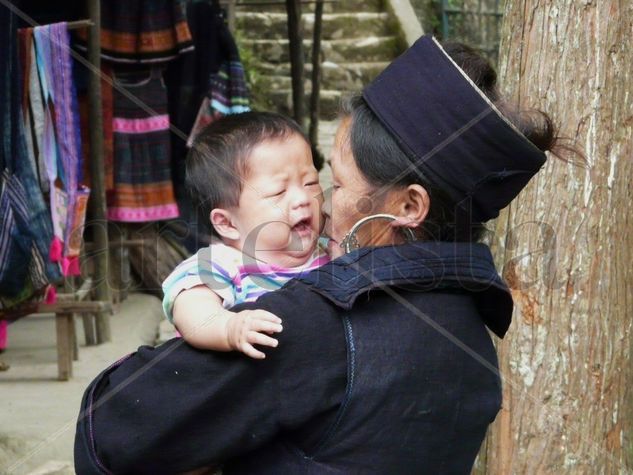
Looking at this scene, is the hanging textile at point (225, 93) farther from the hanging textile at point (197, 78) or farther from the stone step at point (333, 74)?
the stone step at point (333, 74)

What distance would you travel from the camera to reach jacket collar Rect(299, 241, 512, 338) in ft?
4.99

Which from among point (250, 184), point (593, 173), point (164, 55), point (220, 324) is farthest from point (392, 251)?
point (164, 55)

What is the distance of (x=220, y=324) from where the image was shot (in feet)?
5.03

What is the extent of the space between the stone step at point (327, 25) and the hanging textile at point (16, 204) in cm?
659

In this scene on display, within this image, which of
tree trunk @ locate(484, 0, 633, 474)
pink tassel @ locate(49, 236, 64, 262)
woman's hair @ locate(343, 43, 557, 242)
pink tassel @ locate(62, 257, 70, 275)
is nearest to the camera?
woman's hair @ locate(343, 43, 557, 242)

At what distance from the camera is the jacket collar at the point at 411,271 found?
1521 millimetres

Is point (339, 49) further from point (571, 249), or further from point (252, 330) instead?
point (252, 330)

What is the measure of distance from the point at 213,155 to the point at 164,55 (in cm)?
424

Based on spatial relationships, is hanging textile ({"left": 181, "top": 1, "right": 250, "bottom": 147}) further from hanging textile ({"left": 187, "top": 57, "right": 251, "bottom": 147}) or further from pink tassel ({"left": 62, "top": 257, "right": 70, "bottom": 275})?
pink tassel ({"left": 62, "top": 257, "right": 70, "bottom": 275})

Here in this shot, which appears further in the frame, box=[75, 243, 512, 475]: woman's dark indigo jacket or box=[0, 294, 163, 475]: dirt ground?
box=[0, 294, 163, 475]: dirt ground

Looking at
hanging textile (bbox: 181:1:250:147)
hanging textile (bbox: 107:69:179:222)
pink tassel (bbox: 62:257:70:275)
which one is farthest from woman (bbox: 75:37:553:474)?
hanging textile (bbox: 181:1:250:147)

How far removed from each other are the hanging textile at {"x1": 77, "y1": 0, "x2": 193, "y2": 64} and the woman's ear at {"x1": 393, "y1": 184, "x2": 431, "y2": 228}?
4.46m

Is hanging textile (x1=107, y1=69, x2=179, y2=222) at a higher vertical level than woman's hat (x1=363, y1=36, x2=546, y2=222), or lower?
lower

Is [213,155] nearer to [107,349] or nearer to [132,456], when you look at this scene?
[132,456]
